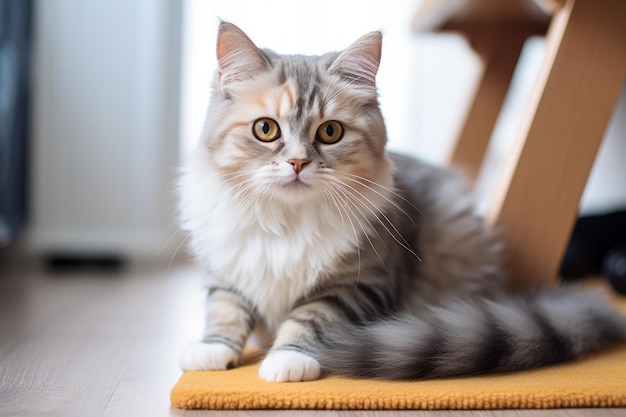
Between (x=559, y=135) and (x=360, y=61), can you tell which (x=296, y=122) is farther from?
(x=559, y=135)

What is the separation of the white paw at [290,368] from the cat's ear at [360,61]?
0.58 metres

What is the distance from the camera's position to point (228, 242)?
1.40m

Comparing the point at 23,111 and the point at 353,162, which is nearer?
the point at 353,162

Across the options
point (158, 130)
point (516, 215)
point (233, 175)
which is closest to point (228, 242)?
point (233, 175)

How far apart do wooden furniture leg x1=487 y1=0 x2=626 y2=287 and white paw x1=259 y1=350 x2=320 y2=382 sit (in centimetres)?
68

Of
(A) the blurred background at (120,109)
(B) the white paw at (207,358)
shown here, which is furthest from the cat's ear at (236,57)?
(A) the blurred background at (120,109)

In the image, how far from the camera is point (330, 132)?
1.34m

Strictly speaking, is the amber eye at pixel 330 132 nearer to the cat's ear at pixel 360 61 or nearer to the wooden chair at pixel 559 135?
the cat's ear at pixel 360 61

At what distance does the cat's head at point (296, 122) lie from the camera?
1.28 metres

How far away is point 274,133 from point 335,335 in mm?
399

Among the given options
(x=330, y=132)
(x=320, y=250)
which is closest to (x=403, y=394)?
(x=320, y=250)

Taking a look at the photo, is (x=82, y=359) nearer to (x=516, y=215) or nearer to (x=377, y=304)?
(x=377, y=304)

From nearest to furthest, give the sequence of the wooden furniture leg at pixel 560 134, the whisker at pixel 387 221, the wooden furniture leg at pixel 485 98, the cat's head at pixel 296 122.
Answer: the cat's head at pixel 296 122 → the whisker at pixel 387 221 → the wooden furniture leg at pixel 560 134 → the wooden furniture leg at pixel 485 98

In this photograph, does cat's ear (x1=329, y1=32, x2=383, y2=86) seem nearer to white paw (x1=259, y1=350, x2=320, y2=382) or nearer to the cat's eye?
the cat's eye
